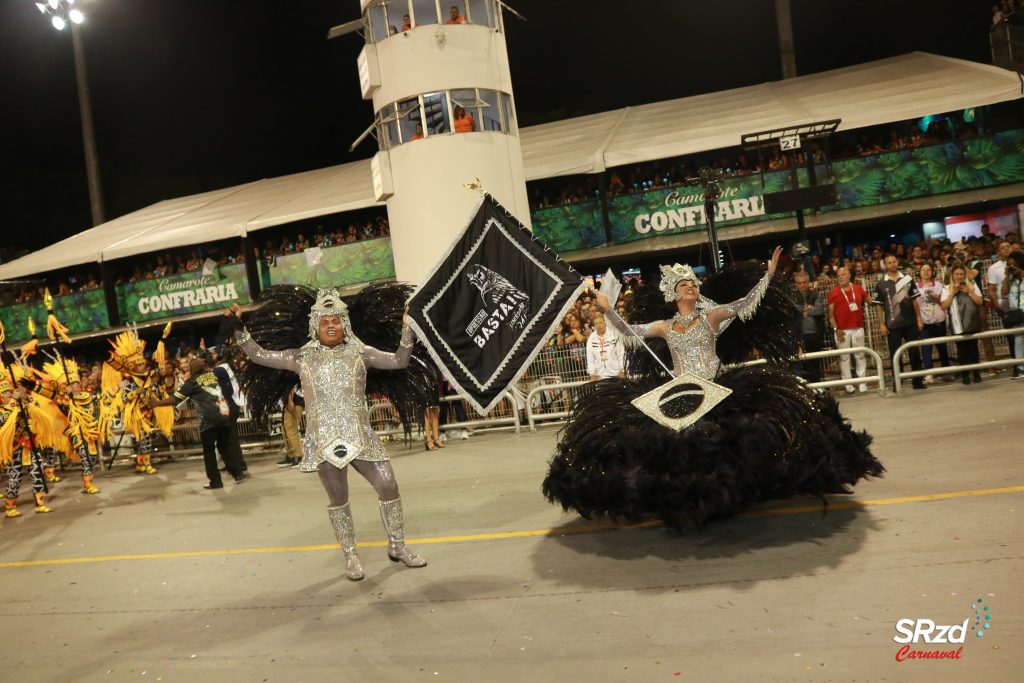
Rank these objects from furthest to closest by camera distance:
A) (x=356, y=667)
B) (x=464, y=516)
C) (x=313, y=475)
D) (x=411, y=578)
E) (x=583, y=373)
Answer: (x=583, y=373) → (x=313, y=475) → (x=464, y=516) → (x=411, y=578) → (x=356, y=667)

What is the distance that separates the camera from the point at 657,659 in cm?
468

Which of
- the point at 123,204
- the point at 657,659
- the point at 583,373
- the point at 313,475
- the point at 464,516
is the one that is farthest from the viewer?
the point at 123,204

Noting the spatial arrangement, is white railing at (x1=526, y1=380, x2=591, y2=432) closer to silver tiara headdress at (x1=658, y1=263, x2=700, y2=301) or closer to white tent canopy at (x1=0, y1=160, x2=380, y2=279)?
silver tiara headdress at (x1=658, y1=263, x2=700, y2=301)

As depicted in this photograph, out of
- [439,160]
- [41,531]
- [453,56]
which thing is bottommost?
[41,531]

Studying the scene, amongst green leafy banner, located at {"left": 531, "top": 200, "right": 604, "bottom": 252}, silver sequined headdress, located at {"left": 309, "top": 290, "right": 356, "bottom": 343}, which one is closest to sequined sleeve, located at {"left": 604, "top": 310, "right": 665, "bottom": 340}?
silver sequined headdress, located at {"left": 309, "top": 290, "right": 356, "bottom": 343}

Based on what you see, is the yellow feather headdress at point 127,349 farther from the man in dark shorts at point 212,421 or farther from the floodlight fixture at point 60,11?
the floodlight fixture at point 60,11

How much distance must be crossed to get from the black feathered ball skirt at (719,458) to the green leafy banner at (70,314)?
21667 millimetres

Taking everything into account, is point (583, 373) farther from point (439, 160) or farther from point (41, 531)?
point (41, 531)

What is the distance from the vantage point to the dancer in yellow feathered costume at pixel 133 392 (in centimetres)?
1437

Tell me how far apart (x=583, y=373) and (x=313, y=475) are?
4.17 metres

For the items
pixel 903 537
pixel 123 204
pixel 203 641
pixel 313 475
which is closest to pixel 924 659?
pixel 903 537

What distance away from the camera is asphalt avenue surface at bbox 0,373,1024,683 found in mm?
4684

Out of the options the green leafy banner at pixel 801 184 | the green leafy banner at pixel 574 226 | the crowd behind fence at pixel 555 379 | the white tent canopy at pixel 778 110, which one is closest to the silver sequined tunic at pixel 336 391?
the crowd behind fence at pixel 555 379

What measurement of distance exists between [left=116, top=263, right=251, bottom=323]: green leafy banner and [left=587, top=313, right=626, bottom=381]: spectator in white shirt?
14.0 m
